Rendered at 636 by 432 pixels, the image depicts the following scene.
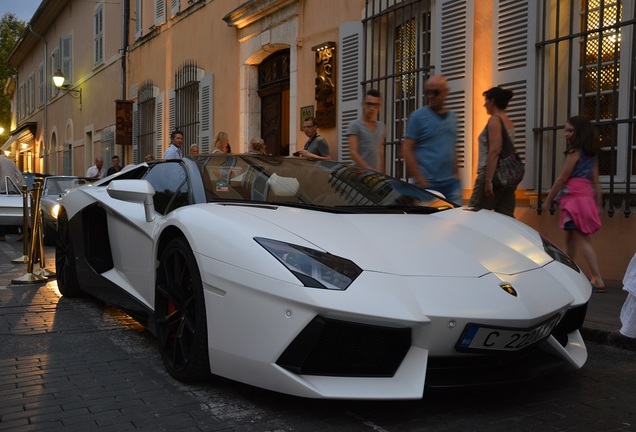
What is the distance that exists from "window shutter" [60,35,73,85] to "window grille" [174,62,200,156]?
42.2 ft

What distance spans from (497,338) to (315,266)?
2.50ft

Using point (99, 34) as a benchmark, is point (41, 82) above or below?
below

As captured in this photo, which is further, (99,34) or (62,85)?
(62,85)

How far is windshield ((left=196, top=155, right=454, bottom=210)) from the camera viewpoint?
3.85 metres

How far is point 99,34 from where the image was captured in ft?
75.6

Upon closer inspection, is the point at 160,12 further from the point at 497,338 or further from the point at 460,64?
the point at 497,338

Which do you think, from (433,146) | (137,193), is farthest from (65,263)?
(433,146)

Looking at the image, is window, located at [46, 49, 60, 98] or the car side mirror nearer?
the car side mirror

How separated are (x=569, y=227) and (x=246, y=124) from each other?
8.18 m

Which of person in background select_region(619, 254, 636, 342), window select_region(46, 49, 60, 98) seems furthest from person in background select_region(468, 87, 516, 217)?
window select_region(46, 49, 60, 98)

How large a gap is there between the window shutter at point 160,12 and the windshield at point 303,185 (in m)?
13.9

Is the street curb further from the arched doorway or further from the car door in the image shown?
the arched doorway

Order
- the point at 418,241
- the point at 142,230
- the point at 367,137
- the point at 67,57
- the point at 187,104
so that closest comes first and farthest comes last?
the point at 418,241
the point at 142,230
the point at 367,137
the point at 187,104
the point at 67,57

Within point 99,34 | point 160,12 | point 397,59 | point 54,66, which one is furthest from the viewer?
point 54,66
